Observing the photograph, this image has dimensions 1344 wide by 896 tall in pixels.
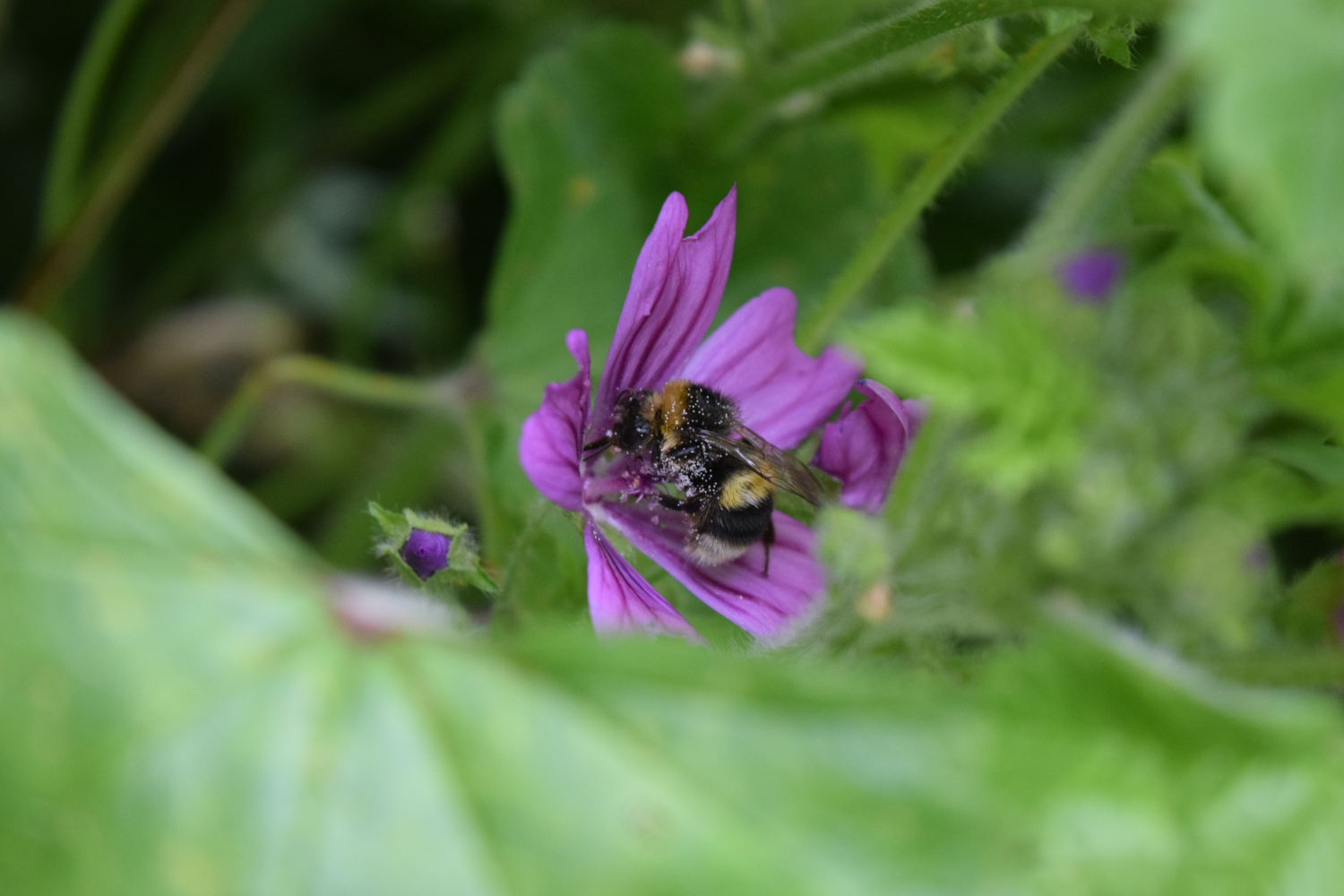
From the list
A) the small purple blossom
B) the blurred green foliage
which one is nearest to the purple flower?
the blurred green foliage

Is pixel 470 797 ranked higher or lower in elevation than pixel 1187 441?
lower

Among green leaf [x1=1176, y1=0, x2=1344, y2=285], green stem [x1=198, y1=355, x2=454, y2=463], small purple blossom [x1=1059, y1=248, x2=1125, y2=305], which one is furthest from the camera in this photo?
small purple blossom [x1=1059, y1=248, x2=1125, y2=305]

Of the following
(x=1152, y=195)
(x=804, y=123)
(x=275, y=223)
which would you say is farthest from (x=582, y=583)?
(x=275, y=223)

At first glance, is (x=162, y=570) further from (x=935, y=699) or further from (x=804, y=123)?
(x=804, y=123)

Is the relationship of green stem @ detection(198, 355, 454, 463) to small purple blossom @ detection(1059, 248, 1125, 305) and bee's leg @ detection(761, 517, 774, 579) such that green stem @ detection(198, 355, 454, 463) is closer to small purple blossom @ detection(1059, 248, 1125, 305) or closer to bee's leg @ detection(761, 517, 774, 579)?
bee's leg @ detection(761, 517, 774, 579)

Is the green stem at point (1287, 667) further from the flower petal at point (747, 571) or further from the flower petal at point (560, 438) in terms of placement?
the flower petal at point (560, 438)

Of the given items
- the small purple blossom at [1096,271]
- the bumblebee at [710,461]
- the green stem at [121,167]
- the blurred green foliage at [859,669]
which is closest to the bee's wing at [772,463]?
the bumblebee at [710,461]
